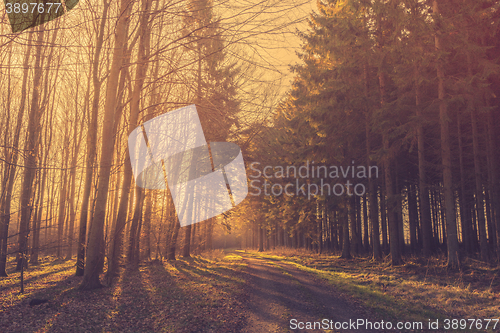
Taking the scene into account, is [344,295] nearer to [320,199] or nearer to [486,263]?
[486,263]

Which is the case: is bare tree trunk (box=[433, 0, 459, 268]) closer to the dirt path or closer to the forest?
the forest

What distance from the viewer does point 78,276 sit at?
477 inches

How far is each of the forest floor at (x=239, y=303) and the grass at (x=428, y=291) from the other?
24mm

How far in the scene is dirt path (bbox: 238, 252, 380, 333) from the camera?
646cm

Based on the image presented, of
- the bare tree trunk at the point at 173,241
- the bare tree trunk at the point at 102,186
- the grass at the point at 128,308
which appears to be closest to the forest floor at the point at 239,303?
the grass at the point at 128,308

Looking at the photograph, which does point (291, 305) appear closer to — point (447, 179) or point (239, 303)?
point (239, 303)

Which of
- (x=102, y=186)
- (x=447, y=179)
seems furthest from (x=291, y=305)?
(x=447, y=179)

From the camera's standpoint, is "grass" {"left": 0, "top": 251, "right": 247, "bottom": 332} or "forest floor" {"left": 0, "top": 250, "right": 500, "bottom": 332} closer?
"grass" {"left": 0, "top": 251, "right": 247, "bottom": 332}

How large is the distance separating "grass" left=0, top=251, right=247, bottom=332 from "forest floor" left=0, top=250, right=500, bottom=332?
21 mm

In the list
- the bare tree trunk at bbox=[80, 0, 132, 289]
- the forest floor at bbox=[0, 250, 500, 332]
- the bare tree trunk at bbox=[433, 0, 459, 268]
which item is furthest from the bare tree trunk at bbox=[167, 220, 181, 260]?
the bare tree trunk at bbox=[433, 0, 459, 268]

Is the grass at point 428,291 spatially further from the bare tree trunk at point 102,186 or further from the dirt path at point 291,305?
the bare tree trunk at point 102,186

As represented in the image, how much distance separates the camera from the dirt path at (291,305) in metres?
6.46

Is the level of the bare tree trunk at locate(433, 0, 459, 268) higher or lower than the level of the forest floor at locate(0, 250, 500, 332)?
higher

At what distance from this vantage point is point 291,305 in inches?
309
